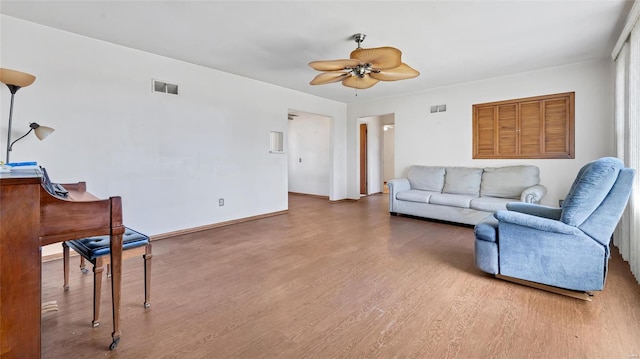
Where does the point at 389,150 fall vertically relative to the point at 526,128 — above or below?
above

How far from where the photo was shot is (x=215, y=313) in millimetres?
2066

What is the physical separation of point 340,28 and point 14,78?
308cm

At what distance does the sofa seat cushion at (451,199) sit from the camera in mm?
4594

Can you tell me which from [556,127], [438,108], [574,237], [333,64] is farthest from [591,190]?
[438,108]

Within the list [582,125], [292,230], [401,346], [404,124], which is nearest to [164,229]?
[292,230]

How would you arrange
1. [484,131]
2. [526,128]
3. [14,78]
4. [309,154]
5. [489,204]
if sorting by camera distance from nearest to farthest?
[14,78]
[489,204]
[526,128]
[484,131]
[309,154]

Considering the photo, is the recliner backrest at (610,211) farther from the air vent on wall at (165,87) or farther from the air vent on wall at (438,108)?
the air vent on wall at (165,87)

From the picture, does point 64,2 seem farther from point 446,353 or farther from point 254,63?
point 446,353

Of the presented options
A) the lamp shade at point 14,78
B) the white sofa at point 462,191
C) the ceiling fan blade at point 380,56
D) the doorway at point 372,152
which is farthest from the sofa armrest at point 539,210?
the doorway at point 372,152

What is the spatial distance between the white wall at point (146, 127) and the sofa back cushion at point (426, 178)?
2.65 metres

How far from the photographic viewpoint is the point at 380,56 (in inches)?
111

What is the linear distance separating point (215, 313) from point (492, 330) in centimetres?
187

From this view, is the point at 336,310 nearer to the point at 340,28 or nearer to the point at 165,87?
the point at 340,28

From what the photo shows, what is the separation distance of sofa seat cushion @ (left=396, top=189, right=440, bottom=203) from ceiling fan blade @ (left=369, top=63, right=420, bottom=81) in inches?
91.2
